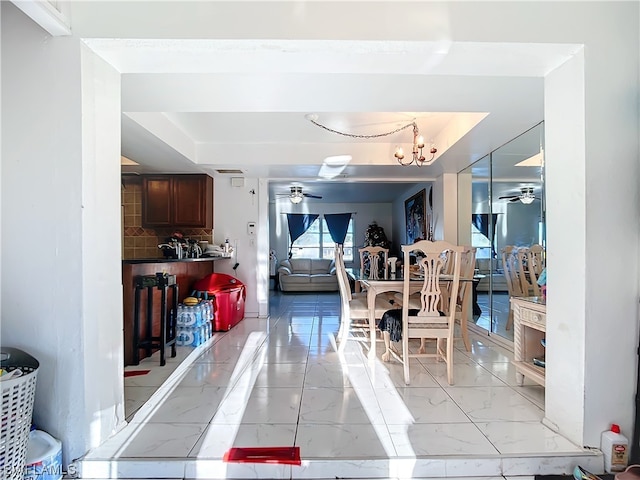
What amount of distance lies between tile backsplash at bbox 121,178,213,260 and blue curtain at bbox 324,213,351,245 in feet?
16.9

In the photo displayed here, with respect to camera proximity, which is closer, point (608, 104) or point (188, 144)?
point (608, 104)

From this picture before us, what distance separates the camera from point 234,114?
11.2ft

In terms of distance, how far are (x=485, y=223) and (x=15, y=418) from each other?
4425 mm

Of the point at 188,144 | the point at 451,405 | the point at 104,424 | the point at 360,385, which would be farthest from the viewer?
the point at 188,144

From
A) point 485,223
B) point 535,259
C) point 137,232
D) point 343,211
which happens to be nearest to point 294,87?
point 535,259

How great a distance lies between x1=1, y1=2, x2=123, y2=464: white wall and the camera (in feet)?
5.63

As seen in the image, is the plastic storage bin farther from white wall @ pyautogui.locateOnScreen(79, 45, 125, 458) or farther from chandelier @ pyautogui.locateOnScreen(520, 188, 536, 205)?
chandelier @ pyautogui.locateOnScreen(520, 188, 536, 205)

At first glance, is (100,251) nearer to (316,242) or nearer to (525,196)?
(525,196)

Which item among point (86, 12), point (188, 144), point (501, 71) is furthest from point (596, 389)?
point (188, 144)

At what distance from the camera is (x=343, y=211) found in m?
10.2

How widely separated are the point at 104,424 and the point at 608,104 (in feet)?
9.90

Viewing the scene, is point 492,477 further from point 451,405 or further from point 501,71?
point 501,71

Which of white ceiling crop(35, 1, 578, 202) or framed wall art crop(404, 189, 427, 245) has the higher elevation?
white ceiling crop(35, 1, 578, 202)

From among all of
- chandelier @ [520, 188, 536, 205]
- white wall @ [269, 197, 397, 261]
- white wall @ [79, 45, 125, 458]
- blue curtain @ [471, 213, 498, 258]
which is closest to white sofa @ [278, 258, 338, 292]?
white wall @ [269, 197, 397, 261]
